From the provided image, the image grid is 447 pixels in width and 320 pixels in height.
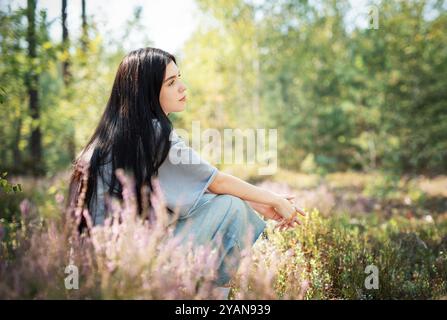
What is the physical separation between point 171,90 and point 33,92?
5834 mm

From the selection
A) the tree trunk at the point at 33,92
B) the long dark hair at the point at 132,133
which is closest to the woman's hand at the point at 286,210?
the long dark hair at the point at 132,133

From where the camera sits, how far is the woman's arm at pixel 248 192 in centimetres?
270

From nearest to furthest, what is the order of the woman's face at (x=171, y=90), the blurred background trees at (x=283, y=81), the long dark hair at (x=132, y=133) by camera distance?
the long dark hair at (x=132, y=133), the woman's face at (x=171, y=90), the blurred background trees at (x=283, y=81)

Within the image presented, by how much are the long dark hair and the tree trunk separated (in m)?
2.27

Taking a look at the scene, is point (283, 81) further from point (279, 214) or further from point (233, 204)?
point (233, 204)

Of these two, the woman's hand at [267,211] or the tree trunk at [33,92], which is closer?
the woman's hand at [267,211]

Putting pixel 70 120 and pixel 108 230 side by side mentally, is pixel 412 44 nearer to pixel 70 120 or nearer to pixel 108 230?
pixel 70 120

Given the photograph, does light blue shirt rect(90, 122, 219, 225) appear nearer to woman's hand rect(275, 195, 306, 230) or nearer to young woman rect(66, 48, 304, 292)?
young woman rect(66, 48, 304, 292)

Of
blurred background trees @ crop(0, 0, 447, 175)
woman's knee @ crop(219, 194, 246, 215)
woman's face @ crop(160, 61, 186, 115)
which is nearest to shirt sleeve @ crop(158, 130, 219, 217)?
woman's knee @ crop(219, 194, 246, 215)

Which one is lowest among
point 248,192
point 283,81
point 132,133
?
point 248,192

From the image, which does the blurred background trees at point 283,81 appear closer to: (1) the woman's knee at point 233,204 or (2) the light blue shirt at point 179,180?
(2) the light blue shirt at point 179,180

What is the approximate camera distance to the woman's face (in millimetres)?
2772

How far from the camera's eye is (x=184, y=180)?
263 cm

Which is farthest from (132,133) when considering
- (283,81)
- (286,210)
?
(283,81)
